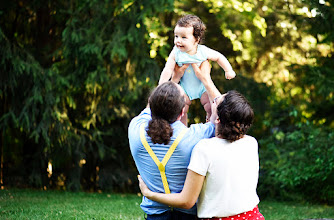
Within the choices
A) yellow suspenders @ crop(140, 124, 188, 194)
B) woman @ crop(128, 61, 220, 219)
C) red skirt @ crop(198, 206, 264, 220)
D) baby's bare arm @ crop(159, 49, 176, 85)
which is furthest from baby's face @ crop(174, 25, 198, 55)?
red skirt @ crop(198, 206, 264, 220)

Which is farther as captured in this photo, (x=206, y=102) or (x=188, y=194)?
(x=206, y=102)

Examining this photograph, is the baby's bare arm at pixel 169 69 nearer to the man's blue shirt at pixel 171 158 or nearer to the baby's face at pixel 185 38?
the baby's face at pixel 185 38

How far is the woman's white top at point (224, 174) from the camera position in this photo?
2.42m

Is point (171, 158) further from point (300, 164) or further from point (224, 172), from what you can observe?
point (300, 164)

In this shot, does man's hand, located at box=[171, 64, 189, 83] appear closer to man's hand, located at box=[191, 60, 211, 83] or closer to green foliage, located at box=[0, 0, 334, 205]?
man's hand, located at box=[191, 60, 211, 83]

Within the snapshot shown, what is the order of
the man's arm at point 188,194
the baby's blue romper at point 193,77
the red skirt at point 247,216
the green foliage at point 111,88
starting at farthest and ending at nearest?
the green foliage at point 111,88 → the baby's blue romper at point 193,77 → the red skirt at point 247,216 → the man's arm at point 188,194

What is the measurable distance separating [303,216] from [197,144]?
522cm

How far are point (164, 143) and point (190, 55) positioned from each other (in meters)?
1.11

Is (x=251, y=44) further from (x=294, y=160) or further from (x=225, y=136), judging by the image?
(x=225, y=136)

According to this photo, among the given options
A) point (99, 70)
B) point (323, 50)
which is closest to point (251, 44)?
point (323, 50)

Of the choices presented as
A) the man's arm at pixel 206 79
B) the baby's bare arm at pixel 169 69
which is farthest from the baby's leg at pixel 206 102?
the baby's bare arm at pixel 169 69

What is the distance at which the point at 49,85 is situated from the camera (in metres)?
8.57

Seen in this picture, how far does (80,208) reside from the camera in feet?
21.9

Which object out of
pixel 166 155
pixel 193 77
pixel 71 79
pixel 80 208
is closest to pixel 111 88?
pixel 71 79
